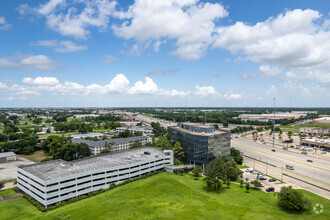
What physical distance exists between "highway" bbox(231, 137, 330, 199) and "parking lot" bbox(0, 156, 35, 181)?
109004mm

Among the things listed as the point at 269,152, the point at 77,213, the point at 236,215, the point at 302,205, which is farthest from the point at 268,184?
the point at 77,213

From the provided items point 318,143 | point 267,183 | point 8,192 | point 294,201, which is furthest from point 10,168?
point 318,143

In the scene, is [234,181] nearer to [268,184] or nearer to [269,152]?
[268,184]

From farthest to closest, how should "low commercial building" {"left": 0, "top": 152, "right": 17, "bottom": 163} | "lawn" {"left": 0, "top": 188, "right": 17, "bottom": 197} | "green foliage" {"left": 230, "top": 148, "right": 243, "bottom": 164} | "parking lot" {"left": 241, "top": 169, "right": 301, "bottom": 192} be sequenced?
"low commercial building" {"left": 0, "top": 152, "right": 17, "bottom": 163} → "green foliage" {"left": 230, "top": 148, "right": 243, "bottom": 164} → "parking lot" {"left": 241, "top": 169, "right": 301, "bottom": 192} → "lawn" {"left": 0, "top": 188, "right": 17, "bottom": 197}

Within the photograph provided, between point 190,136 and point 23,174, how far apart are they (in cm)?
6751

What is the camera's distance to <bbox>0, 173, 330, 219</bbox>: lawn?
5291cm

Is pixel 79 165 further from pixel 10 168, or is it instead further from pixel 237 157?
pixel 237 157

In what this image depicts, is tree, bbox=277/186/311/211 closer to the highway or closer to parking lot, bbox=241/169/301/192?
parking lot, bbox=241/169/301/192

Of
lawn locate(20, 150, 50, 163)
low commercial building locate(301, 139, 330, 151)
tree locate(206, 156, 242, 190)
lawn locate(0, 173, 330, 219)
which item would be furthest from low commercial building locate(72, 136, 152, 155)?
low commercial building locate(301, 139, 330, 151)

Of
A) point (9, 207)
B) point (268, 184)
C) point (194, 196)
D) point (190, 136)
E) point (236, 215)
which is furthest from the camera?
point (190, 136)

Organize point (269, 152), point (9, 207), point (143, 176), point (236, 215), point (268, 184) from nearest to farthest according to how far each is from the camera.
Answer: point (236, 215), point (9, 207), point (268, 184), point (143, 176), point (269, 152)

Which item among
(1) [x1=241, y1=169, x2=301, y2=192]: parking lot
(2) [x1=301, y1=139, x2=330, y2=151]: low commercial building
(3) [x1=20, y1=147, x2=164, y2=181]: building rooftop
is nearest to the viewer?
(3) [x1=20, y1=147, x2=164, y2=181]: building rooftop

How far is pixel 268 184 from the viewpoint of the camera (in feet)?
246

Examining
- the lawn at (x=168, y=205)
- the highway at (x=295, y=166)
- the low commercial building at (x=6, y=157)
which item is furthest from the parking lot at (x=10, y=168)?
the highway at (x=295, y=166)
